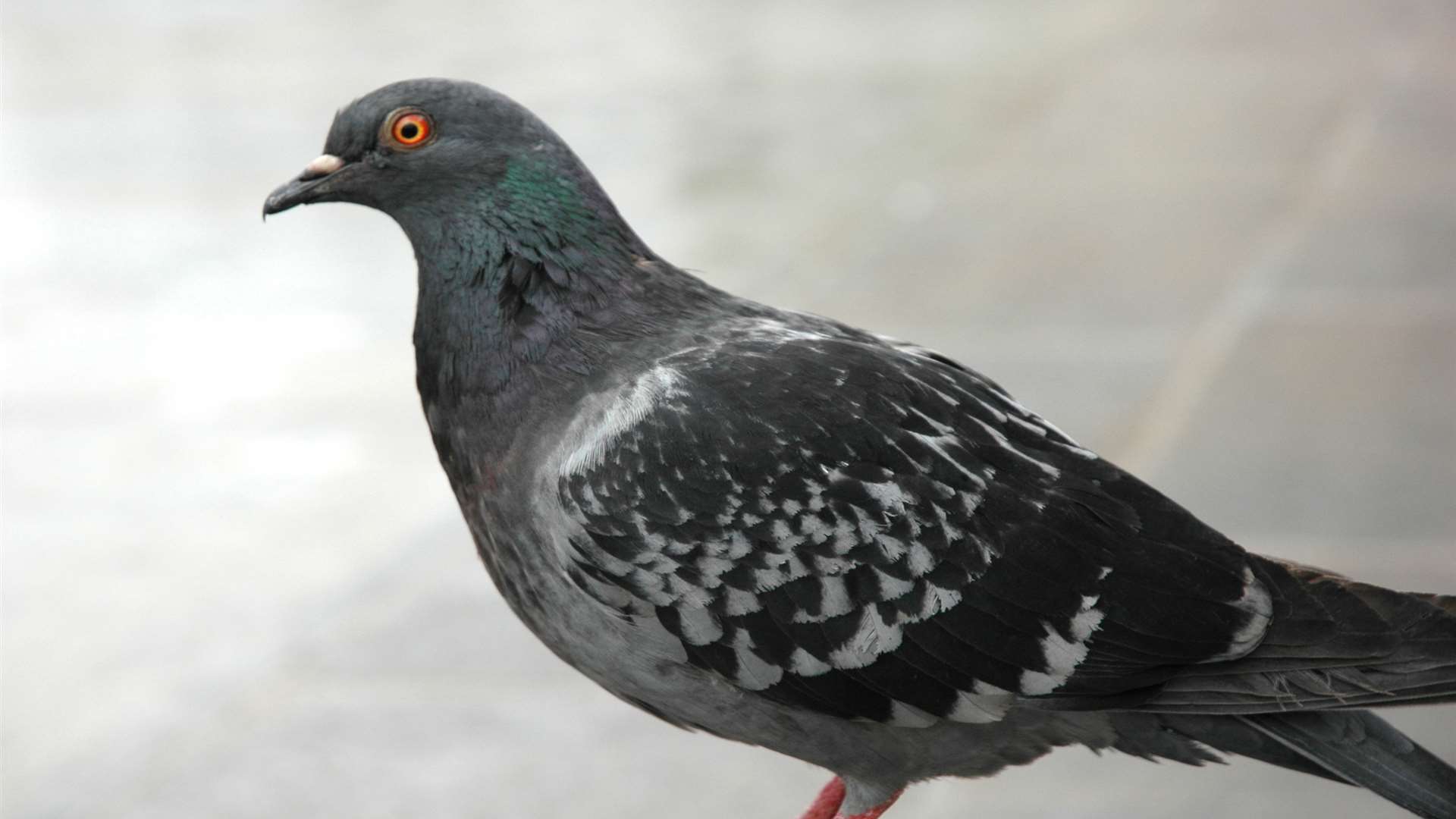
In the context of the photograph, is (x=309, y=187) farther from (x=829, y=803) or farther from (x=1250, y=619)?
(x=1250, y=619)

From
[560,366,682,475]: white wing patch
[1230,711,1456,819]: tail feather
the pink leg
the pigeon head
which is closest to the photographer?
[1230,711,1456,819]: tail feather

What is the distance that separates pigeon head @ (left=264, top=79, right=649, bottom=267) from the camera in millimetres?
3268

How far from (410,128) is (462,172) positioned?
0.42 ft

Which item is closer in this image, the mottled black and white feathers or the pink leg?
the mottled black and white feathers

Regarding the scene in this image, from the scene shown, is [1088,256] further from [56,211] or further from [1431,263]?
[56,211]

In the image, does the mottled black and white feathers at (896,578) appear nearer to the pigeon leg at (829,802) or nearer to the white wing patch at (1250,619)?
the white wing patch at (1250,619)

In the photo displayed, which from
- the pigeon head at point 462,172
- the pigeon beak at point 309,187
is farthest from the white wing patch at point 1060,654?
the pigeon beak at point 309,187

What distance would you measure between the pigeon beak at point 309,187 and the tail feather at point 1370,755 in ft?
6.52

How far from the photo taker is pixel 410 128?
10.8 feet

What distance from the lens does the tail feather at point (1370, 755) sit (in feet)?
9.94

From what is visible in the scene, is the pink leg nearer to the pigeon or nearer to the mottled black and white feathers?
the pigeon

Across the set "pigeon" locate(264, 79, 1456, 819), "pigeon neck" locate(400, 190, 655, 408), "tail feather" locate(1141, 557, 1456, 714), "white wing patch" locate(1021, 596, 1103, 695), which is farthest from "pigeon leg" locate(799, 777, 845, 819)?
"pigeon neck" locate(400, 190, 655, 408)

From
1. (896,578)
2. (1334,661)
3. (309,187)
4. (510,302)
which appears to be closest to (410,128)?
(309,187)

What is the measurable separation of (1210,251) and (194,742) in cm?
630
